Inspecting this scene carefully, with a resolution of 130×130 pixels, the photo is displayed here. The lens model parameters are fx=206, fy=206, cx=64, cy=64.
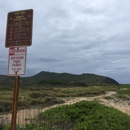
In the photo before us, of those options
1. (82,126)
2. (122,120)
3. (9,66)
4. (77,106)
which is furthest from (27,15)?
(77,106)

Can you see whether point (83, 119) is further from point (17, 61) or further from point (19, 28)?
point (19, 28)

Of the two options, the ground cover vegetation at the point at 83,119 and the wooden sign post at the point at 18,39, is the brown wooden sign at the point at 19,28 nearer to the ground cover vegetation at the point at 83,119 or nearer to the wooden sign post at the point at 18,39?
the wooden sign post at the point at 18,39

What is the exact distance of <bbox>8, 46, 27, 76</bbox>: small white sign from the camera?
11.3 ft

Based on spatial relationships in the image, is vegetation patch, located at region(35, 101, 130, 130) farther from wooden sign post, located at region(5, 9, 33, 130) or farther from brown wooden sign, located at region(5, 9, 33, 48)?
brown wooden sign, located at region(5, 9, 33, 48)

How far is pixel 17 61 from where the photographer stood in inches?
138

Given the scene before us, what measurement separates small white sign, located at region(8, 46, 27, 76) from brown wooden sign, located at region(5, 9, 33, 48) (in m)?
0.10

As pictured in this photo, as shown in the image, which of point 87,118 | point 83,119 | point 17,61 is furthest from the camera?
point 83,119

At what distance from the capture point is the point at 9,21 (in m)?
3.68

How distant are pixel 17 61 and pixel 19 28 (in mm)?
570

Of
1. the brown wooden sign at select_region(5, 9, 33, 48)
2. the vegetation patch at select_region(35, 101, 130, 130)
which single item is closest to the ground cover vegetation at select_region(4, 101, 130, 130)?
the vegetation patch at select_region(35, 101, 130, 130)

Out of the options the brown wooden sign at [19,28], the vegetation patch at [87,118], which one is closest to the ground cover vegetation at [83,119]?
the vegetation patch at [87,118]

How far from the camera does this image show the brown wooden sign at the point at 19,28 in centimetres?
348

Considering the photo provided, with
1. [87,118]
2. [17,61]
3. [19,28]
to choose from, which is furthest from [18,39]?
[87,118]

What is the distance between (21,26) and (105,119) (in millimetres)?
3771
